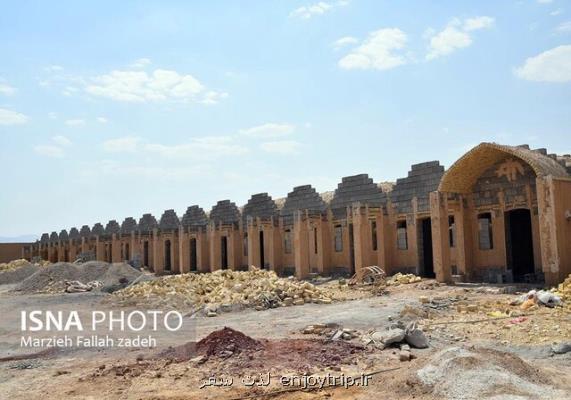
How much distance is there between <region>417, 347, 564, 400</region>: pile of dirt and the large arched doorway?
14248 mm

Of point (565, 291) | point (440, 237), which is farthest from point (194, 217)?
point (565, 291)

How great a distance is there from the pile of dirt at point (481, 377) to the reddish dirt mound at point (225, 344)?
3423 mm

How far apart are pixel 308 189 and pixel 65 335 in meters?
17.3

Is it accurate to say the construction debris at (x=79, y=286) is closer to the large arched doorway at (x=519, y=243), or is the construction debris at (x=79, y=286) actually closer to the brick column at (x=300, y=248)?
the brick column at (x=300, y=248)

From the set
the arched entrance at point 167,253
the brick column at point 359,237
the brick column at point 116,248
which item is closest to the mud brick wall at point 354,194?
the brick column at point 359,237

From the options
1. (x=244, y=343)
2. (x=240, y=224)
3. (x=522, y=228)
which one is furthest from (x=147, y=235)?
(x=244, y=343)

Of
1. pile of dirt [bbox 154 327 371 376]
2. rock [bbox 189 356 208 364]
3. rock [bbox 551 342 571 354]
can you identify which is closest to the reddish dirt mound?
pile of dirt [bbox 154 327 371 376]

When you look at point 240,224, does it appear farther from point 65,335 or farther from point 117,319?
point 65,335

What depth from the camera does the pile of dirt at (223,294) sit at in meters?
17.8

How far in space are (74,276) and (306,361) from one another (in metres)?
24.2

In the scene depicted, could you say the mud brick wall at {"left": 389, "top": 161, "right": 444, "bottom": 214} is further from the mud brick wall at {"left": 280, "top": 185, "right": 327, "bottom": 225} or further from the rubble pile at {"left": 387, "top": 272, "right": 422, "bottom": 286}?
the mud brick wall at {"left": 280, "top": 185, "right": 327, "bottom": 225}

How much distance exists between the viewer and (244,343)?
9703 mm

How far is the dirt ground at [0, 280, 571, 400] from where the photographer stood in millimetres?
7195

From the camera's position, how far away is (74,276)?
29875 mm
